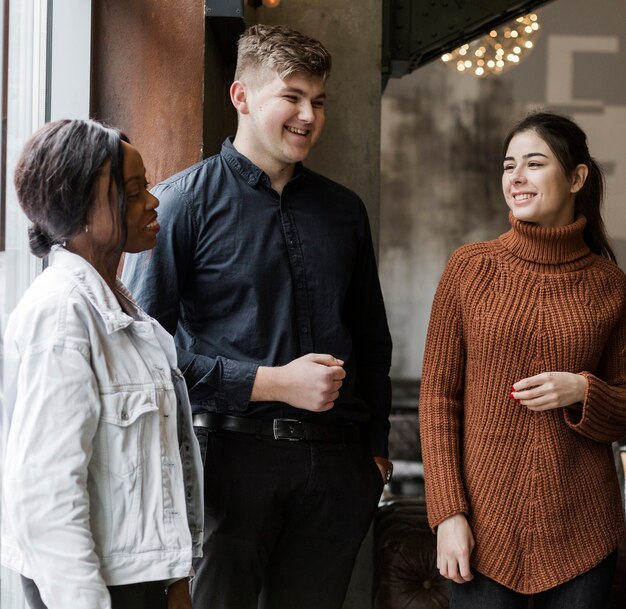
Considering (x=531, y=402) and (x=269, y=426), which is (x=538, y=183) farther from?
(x=269, y=426)

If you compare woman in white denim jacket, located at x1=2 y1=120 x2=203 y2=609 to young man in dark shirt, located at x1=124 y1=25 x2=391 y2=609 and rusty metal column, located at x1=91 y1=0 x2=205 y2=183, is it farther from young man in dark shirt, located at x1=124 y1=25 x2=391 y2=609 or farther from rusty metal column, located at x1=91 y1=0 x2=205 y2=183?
rusty metal column, located at x1=91 y1=0 x2=205 y2=183

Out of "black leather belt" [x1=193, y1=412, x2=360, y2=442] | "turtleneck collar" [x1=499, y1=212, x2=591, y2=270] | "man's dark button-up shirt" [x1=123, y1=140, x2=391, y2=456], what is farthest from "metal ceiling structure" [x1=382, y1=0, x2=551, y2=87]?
"black leather belt" [x1=193, y1=412, x2=360, y2=442]

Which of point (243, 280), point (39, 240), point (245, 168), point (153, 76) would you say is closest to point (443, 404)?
point (243, 280)

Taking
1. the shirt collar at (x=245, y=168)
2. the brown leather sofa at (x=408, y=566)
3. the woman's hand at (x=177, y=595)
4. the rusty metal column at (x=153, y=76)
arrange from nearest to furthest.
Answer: the woman's hand at (x=177, y=595) < the shirt collar at (x=245, y=168) < the rusty metal column at (x=153, y=76) < the brown leather sofa at (x=408, y=566)

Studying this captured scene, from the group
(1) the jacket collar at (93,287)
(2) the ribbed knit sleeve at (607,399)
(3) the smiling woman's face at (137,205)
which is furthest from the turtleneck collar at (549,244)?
(1) the jacket collar at (93,287)

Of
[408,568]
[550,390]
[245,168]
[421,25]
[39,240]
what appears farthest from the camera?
[421,25]

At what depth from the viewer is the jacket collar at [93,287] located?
1.47 m

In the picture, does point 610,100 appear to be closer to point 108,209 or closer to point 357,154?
point 357,154

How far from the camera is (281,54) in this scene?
2096 millimetres

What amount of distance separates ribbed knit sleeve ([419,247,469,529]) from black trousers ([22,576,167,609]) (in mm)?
665

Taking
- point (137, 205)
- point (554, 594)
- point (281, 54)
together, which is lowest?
point (554, 594)

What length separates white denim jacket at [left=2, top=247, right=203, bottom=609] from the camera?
4.38ft

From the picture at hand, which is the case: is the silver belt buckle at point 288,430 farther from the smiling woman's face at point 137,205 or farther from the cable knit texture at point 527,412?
the smiling woman's face at point 137,205

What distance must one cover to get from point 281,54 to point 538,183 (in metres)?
0.65
